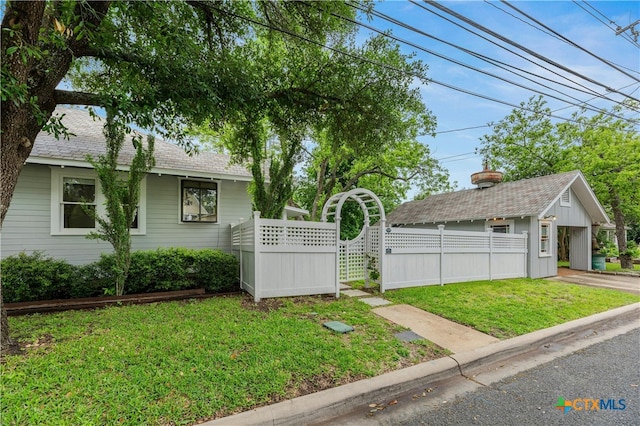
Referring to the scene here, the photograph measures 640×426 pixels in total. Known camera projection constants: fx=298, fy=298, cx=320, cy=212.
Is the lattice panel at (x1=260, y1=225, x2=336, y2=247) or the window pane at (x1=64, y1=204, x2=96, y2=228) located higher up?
the window pane at (x1=64, y1=204, x2=96, y2=228)

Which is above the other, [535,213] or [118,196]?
[118,196]

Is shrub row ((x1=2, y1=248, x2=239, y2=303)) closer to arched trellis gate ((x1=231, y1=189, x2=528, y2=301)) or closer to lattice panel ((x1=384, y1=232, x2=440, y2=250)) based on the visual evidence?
arched trellis gate ((x1=231, y1=189, x2=528, y2=301))

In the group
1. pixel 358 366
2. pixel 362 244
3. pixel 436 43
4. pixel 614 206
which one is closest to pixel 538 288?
pixel 362 244

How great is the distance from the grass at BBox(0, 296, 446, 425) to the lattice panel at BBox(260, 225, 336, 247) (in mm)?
1570

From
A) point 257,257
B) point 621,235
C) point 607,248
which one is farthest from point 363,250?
point 607,248

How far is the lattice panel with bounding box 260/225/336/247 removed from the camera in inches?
244

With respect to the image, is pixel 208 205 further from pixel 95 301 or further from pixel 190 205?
pixel 95 301

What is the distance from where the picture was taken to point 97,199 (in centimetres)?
739

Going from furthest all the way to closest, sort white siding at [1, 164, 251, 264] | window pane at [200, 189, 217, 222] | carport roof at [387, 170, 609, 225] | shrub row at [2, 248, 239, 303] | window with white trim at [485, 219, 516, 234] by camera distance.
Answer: window with white trim at [485, 219, 516, 234] → carport roof at [387, 170, 609, 225] → window pane at [200, 189, 217, 222] → white siding at [1, 164, 251, 264] → shrub row at [2, 248, 239, 303]

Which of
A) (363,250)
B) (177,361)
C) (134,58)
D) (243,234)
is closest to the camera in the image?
(177,361)

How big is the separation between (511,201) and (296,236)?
1076 centimetres

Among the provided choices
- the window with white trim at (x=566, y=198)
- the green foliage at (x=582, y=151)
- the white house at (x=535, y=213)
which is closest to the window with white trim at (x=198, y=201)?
the white house at (x=535, y=213)

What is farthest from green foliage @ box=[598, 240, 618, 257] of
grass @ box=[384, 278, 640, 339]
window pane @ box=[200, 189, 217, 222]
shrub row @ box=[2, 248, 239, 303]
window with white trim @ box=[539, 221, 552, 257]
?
window pane @ box=[200, 189, 217, 222]

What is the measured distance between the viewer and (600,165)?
14.0 m
